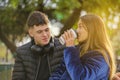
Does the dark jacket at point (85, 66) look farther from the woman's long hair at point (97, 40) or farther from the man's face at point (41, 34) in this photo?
the man's face at point (41, 34)

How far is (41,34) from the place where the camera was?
4688 mm

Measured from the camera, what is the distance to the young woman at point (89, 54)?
4.05 m

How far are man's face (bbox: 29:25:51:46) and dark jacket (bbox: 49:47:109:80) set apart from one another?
1.73ft

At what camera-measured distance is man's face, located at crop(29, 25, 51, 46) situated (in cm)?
Result: 467

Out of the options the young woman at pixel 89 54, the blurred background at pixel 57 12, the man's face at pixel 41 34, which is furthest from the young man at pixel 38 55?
the blurred background at pixel 57 12

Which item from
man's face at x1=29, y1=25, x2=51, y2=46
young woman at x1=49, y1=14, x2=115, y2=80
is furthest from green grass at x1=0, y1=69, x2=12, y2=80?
young woman at x1=49, y1=14, x2=115, y2=80

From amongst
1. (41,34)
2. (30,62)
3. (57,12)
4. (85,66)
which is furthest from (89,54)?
(57,12)

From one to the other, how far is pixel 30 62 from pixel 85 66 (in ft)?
2.81

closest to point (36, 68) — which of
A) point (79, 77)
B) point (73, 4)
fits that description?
point (79, 77)

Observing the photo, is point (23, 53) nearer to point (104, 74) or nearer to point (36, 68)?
point (36, 68)

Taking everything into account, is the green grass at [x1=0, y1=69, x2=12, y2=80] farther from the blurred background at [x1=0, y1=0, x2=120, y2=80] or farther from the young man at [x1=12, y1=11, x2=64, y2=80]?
the blurred background at [x1=0, y1=0, x2=120, y2=80]

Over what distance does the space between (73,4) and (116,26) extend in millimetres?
3574

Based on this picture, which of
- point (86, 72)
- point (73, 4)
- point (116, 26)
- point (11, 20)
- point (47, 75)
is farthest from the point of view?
point (11, 20)

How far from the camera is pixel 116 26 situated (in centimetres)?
1842
